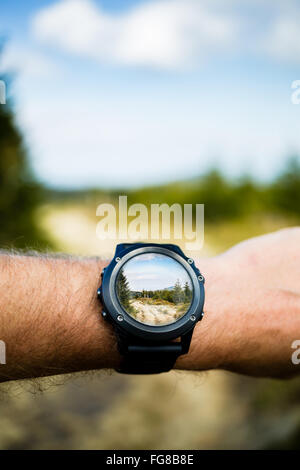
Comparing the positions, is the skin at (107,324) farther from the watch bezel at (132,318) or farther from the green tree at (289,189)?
the green tree at (289,189)

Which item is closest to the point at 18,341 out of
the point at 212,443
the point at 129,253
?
the point at 129,253

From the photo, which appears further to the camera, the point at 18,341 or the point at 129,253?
the point at 129,253

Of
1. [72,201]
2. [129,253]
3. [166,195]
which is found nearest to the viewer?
[129,253]

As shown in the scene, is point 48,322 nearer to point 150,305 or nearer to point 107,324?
point 107,324

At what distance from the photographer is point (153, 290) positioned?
1.59 meters

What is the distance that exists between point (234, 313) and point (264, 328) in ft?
0.48

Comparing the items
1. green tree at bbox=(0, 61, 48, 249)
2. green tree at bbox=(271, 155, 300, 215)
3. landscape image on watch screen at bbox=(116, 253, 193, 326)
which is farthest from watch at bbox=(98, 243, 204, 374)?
green tree at bbox=(271, 155, 300, 215)

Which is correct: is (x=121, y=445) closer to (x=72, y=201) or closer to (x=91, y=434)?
(x=91, y=434)

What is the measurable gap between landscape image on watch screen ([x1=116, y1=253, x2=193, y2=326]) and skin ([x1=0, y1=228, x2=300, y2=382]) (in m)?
0.12

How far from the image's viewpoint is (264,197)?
35.7 metres

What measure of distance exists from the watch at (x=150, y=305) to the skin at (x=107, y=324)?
7 cm

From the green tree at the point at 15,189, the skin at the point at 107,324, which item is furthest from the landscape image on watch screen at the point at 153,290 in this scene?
the green tree at the point at 15,189

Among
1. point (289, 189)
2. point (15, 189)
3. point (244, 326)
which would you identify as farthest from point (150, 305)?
point (289, 189)

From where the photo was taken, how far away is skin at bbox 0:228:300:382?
57.9 inches
